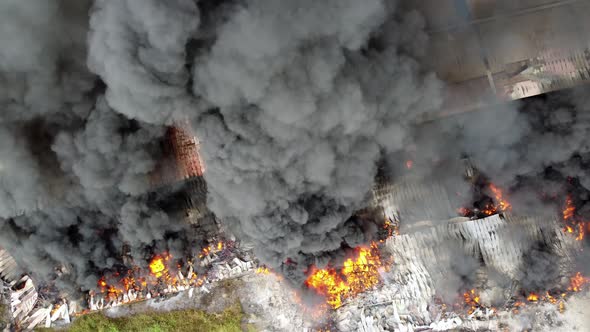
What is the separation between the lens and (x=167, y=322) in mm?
10422

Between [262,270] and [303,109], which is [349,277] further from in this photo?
[303,109]

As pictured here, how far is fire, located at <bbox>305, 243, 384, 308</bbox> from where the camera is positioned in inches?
360

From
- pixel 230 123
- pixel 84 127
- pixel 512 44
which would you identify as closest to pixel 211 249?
pixel 84 127

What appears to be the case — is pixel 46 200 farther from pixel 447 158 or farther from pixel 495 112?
pixel 495 112

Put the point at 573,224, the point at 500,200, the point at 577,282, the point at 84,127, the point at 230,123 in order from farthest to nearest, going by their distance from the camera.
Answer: the point at 577,282 → the point at 573,224 → the point at 500,200 → the point at 84,127 → the point at 230,123

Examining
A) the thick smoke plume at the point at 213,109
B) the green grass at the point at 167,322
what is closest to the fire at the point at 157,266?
the thick smoke plume at the point at 213,109

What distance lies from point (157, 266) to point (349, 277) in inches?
160

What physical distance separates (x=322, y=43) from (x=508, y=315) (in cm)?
701

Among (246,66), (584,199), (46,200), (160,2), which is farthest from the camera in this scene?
(584,199)

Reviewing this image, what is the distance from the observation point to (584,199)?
8555 millimetres

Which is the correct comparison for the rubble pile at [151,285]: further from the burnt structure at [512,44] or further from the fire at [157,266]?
the burnt structure at [512,44]

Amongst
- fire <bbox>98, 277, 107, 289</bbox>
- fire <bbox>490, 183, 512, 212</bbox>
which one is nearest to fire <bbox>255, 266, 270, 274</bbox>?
fire <bbox>98, 277, 107, 289</bbox>

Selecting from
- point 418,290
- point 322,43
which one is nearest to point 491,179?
point 418,290

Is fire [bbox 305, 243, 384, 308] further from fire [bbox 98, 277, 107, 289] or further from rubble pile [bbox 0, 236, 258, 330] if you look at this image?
fire [bbox 98, 277, 107, 289]
